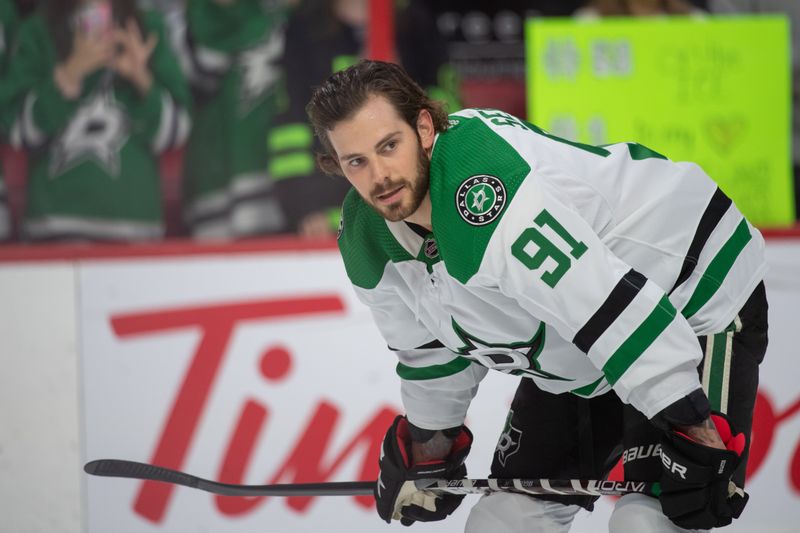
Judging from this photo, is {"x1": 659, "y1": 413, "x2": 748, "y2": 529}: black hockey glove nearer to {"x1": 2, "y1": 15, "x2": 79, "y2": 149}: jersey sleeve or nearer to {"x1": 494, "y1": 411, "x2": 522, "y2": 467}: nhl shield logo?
{"x1": 494, "y1": 411, "x2": 522, "y2": 467}: nhl shield logo

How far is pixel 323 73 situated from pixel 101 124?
77 centimetres

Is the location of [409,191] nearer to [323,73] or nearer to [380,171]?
[380,171]

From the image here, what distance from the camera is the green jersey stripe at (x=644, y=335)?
59.6 inches

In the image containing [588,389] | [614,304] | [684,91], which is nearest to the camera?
[614,304]

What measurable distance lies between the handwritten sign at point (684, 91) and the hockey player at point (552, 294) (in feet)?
5.39

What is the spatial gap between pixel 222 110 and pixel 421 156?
208cm

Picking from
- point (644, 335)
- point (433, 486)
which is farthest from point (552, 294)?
point (433, 486)

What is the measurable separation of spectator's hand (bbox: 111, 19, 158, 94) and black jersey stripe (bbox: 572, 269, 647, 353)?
2455 millimetres

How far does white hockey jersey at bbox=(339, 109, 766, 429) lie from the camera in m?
1.52

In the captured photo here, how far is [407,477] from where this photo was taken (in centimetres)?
200

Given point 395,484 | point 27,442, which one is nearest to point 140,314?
point 27,442

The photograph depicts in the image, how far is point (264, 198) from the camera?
362 centimetres

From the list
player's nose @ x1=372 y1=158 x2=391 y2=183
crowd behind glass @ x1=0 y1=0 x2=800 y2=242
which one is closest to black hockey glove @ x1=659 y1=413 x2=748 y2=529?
player's nose @ x1=372 y1=158 x2=391 y2=183

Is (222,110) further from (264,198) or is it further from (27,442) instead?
(27,442)
